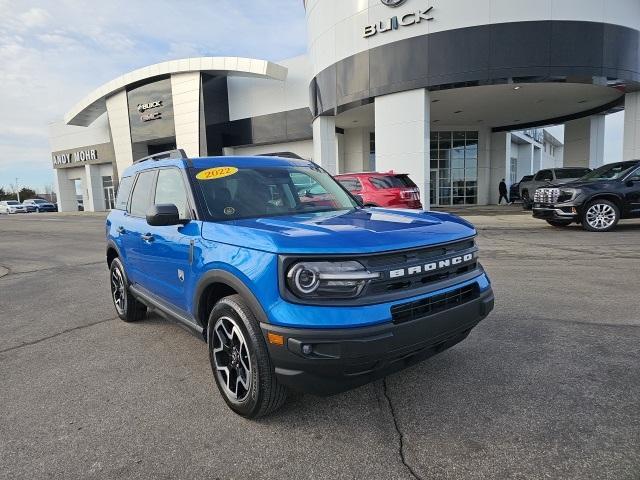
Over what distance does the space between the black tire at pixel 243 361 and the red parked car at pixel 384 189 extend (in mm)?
8862

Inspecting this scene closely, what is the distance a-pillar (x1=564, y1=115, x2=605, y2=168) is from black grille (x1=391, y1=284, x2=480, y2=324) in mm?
24906

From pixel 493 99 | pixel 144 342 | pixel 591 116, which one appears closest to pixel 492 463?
pixel 144 342

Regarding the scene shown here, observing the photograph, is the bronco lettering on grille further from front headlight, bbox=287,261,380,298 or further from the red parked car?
the red parked car

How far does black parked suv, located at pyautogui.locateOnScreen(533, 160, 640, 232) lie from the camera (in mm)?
10750

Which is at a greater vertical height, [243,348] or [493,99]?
[493,99]

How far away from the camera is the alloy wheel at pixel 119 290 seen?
4.91 m

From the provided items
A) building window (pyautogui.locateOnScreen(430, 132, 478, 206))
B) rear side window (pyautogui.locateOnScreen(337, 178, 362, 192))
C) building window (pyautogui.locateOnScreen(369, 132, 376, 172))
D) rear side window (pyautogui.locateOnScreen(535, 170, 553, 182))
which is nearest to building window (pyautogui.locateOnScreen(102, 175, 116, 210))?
building window (pyautogui.locateOnScreen(369, 132, 376, 172))

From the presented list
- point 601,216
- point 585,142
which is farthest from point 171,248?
point 585,142

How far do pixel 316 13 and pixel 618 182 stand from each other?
15537 mm

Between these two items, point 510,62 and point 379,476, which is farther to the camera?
point 510,62

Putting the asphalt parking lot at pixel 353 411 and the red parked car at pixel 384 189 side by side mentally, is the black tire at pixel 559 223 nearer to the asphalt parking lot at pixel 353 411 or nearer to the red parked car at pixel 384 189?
the red parked car at pixel 384 189

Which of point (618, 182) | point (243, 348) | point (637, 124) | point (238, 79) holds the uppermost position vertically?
point (238, 79)

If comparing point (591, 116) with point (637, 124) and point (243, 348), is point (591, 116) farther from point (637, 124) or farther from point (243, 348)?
point (243, 348)

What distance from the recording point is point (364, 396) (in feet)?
9.89
